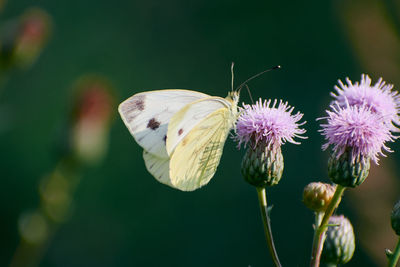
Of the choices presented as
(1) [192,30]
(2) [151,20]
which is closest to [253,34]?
(1) [192,30]

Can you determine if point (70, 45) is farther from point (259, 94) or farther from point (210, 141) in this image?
point (210, 141)

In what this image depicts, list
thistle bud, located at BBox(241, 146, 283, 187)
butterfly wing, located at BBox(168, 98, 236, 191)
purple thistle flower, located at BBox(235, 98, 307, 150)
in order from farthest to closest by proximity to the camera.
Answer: butterfly wing, located at BBox(168, 98, 236, 191) < purple thistle flower, located at BBox(235, 98, 307, 150) < thistle bud, located at BBox(241, 146, 283, 187)

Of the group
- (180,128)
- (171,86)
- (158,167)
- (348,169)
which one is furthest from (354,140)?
(171,86)

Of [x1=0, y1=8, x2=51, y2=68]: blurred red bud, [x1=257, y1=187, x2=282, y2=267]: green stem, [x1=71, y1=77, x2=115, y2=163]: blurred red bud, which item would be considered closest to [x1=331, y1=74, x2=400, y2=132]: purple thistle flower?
[x1=257, y1=187, x2=282, y2=267]: green stem

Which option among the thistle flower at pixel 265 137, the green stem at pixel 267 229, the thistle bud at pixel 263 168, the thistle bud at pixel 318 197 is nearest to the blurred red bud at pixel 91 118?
the thistle flower at pixel 265 137

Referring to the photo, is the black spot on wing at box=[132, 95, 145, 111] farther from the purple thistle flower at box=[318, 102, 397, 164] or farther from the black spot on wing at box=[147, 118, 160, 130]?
the purple thistle flower at box=[318, 102, 397, 164]

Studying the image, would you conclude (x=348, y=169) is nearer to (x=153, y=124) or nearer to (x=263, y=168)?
(x=263, y=168)

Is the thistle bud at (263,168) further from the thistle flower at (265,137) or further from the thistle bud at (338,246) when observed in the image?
the thistle bud at (338,246)
